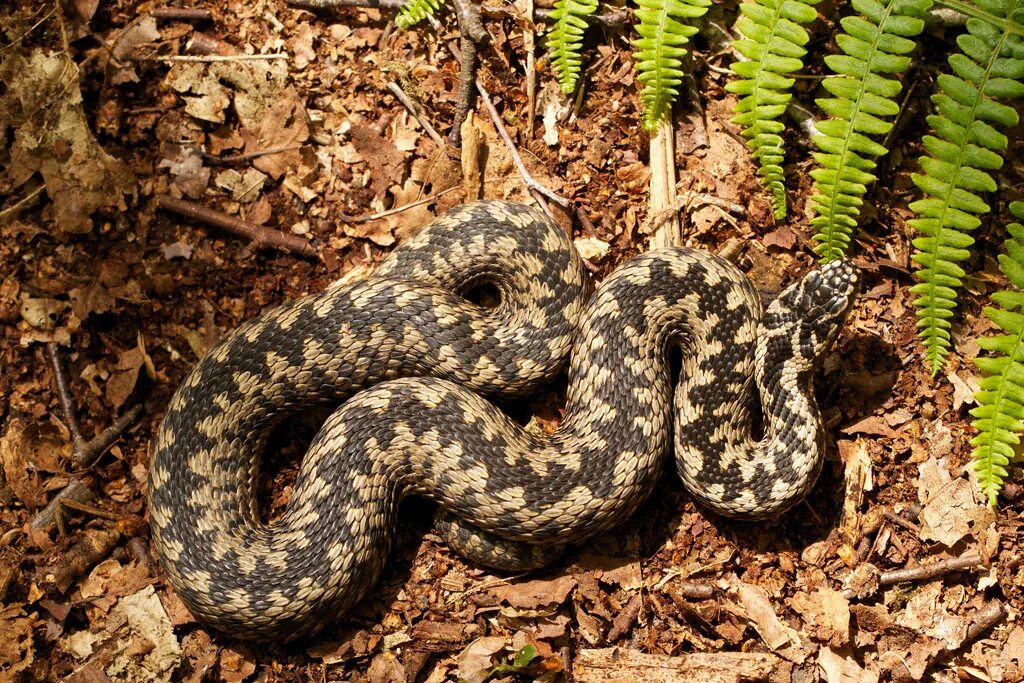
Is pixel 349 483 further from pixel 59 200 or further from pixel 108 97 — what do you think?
pixel 108 97

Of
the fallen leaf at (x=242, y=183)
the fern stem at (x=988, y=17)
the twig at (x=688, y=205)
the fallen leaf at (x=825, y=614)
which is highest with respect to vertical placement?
the fern stem at (x=988, y=17)

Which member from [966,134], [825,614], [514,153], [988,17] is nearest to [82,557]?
[514,153]

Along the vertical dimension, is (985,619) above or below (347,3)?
below

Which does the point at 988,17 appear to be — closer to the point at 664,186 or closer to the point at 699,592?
the point at 664,186

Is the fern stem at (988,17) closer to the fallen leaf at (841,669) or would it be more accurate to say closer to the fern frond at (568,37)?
the fern frond at (568,37)

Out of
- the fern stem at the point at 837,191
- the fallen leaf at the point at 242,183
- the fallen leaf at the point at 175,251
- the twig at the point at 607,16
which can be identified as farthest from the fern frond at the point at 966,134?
the fallen leaf at the point at 175,251

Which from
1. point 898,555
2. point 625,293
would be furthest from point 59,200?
point 898,555
